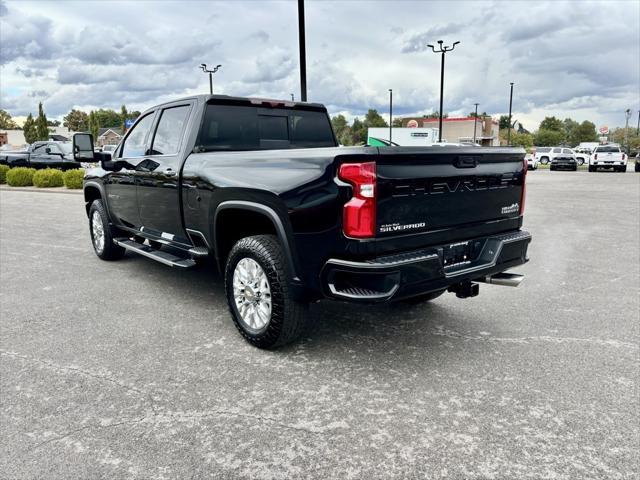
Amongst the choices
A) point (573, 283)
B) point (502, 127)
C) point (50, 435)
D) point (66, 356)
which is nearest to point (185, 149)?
point (66, 356)

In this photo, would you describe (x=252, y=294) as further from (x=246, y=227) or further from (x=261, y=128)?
(x=261, y=128)

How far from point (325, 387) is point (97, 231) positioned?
16.8ft

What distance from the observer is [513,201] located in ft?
13.8

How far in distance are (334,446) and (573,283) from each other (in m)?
4.33

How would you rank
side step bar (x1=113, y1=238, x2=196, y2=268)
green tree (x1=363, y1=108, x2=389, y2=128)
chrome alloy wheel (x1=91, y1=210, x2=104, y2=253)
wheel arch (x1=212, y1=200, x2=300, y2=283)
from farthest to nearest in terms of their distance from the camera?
green tree (x1=363, y1=108, x2=389, y2=128) → chrome alloy wheel (x1=91, y1=210, x2=104, y2=253) → side step bar (x1=113, y1=238, x2=196, y2=268) → wheel arch (x1=212, y1=200, x2=300, y2=283)

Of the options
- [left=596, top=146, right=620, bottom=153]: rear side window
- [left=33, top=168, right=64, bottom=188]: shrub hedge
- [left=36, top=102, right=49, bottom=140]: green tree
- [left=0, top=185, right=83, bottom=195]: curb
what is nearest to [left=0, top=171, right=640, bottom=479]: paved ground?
[left=0, top=185, right=83, bottom=195]: curb

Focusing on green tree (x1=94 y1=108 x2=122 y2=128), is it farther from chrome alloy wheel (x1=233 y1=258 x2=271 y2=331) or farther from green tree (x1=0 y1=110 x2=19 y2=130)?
chrome alloy wheel (x1=233 y1=258 x2=271 y2=331)

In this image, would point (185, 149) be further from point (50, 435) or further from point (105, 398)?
A: point (50, 435)

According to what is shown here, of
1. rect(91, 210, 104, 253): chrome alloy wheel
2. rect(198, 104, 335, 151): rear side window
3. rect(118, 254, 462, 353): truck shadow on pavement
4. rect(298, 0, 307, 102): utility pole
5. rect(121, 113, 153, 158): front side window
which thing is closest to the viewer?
rect(118, 254, 462, 353): truck shadow on pavement

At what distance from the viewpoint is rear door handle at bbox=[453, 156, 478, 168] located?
3.59 meters

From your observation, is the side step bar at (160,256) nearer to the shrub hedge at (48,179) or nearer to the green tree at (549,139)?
the shrub hedge at (48,179)

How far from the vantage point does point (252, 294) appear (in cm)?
397

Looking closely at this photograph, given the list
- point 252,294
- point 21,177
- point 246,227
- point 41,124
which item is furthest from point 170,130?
point 41,124

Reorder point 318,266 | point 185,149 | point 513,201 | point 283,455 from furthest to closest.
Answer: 1. point 185,149
2. point 513,201
3. point 318,266
4. point 283,455
